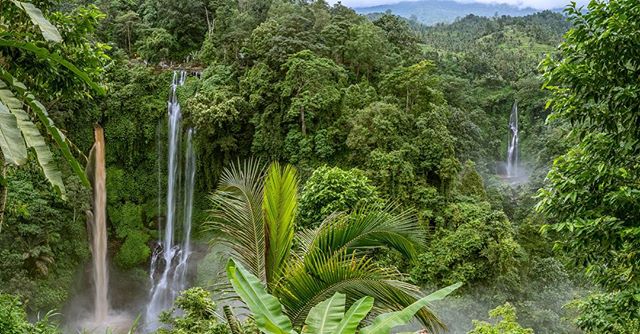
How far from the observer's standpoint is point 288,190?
10.7 feet

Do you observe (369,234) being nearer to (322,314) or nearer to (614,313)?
(322,314)

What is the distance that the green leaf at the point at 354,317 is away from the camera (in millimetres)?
2320

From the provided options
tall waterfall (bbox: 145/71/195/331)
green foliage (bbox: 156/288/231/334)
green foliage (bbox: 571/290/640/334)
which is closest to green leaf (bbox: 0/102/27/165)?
green foliage (bbox: 156/288/231/334)

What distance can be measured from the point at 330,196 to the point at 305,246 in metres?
4.77

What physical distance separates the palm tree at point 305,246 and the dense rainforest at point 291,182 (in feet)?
0.05

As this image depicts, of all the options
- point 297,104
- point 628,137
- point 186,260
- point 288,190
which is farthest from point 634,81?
point 186,260

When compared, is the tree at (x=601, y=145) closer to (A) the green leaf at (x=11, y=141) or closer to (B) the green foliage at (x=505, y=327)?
(B) the green foliage at (x=505, y=327)

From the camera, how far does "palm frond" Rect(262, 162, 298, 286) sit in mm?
3219

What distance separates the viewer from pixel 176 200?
16406 mm

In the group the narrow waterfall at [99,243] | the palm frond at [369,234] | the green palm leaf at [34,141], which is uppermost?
the green palm leaf at [34,141]

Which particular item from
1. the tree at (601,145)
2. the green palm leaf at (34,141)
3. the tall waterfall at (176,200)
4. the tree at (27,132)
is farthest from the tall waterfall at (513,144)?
the green palm leaf at (34,141)

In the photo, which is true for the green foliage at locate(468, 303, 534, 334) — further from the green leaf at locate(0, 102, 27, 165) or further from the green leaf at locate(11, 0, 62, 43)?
the green leaf at locate(11, 0, 62, 43)

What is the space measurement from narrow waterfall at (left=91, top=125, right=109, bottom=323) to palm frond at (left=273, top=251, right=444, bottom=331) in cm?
1308

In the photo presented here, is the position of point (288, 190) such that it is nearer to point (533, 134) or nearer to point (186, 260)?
point (186, 260)
